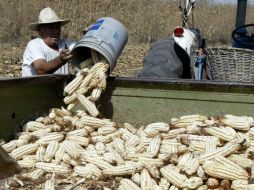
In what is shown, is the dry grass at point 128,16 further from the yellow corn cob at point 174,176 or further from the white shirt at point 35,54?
the yellow corn cob at point 174,176

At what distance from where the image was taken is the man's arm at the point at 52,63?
6184mm

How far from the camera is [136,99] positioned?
586 cm

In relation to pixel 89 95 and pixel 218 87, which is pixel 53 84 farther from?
pixel 218 87

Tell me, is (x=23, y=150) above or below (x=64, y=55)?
below

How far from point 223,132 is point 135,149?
0.78 metres

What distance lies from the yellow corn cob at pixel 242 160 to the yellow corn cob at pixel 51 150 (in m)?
1.58

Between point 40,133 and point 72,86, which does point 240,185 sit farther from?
point 72,86

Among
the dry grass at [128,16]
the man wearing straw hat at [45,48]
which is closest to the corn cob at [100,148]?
the man wearing straw hat at [45,48]

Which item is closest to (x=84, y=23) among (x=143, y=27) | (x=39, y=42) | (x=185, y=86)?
A: (x=143, y=27)

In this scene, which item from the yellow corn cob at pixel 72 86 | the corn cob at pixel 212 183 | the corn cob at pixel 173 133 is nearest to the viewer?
the corn cob at pixel 212 183

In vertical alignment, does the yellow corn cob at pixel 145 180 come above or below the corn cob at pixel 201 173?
below

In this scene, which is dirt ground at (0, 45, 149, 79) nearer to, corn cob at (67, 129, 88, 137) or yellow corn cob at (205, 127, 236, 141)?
corn cob at (67, 129, 88, 137)

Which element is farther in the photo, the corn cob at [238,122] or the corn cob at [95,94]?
the corn cob at [95,94]

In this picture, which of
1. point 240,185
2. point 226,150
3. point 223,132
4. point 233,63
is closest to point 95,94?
point 223,132
